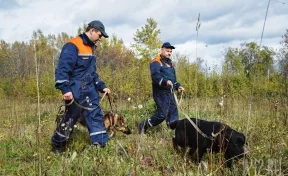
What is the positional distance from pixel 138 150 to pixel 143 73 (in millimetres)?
11056

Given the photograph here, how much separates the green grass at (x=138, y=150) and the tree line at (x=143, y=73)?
439mm

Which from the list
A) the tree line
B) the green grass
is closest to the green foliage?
the tree line

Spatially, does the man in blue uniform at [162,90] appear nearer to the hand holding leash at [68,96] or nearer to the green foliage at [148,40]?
the hand holding leash at [68,96]

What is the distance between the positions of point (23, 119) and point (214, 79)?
27.8 ft

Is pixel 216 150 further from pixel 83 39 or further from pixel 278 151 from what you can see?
pixel 83 39

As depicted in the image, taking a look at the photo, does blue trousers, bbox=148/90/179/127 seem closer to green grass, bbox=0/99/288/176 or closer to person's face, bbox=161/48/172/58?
green grass, bbox=0/99/288/176

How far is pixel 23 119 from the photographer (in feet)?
22.3

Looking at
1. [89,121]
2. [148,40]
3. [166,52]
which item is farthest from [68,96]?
[148,40]

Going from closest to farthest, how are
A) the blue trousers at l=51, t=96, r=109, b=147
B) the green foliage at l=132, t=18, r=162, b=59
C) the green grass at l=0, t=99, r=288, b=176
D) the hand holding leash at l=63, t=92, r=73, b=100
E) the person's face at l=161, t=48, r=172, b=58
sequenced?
the green grass at l=0, t=99, r=288, b=176, the hand holding leash at l=63, t=92, r=73, b=100, the blue trousers at l=51, t=96, r=109, b=147, the person's face at l=161, t=48, r=172, b=58, the green foliage at l=132, t=18, r=162, b=59

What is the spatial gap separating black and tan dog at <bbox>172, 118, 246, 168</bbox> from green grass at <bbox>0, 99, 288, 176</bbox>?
12 cm

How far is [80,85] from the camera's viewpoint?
4355mm

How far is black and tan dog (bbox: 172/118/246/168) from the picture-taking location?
3400 millimetres

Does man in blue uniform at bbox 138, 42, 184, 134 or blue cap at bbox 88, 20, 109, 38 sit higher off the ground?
blue cap at bbox 88, 20, 109, 38

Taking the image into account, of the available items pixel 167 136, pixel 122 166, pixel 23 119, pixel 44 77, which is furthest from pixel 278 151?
pixel 44 77
